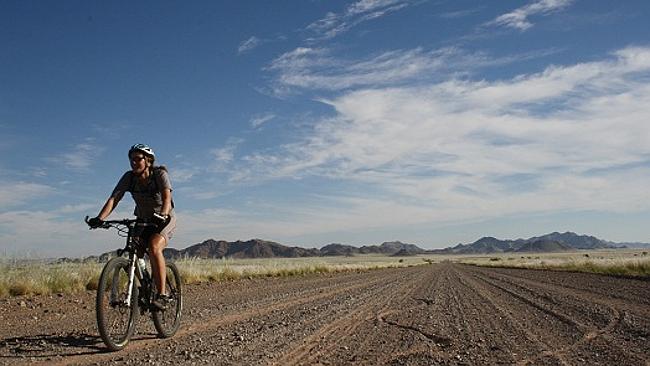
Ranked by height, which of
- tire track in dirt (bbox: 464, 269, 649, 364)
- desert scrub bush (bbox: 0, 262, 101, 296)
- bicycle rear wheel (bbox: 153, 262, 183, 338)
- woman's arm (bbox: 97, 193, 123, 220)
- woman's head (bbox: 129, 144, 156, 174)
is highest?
woman's head (bbox: 129, 144, 156, 174)

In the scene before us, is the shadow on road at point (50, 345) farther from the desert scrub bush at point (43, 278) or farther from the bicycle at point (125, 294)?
the desert scrub bush at point (43, 278)

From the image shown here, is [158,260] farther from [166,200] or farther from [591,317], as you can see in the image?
[591,317]

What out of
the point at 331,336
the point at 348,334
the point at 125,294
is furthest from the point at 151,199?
the point at 348,334

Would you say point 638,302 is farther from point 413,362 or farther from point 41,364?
point 41,364

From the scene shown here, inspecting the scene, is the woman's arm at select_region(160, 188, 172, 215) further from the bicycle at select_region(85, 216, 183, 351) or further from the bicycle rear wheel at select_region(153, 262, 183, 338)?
the bicycle rear wheel at select_region(153, 262, 183, 338)

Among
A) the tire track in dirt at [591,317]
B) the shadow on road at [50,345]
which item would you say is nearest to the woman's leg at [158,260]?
the shadow on road at [50,345]

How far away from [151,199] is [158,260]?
762 mm

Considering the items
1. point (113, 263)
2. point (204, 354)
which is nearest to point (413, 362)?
point (204, 354)

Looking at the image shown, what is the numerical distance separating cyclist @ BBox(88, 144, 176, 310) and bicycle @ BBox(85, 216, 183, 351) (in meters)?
0.11

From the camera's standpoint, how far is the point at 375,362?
5.47 m

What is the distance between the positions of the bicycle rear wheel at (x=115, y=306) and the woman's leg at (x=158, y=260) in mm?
327

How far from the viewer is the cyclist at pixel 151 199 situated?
6.50 m

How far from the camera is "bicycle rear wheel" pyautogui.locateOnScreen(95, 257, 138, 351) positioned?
5691 millimetres

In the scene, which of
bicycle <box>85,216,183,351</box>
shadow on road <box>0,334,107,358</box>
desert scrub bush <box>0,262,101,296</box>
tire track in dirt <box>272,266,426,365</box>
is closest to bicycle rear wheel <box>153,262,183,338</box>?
bicycle <box>85,216,183,351</box>
